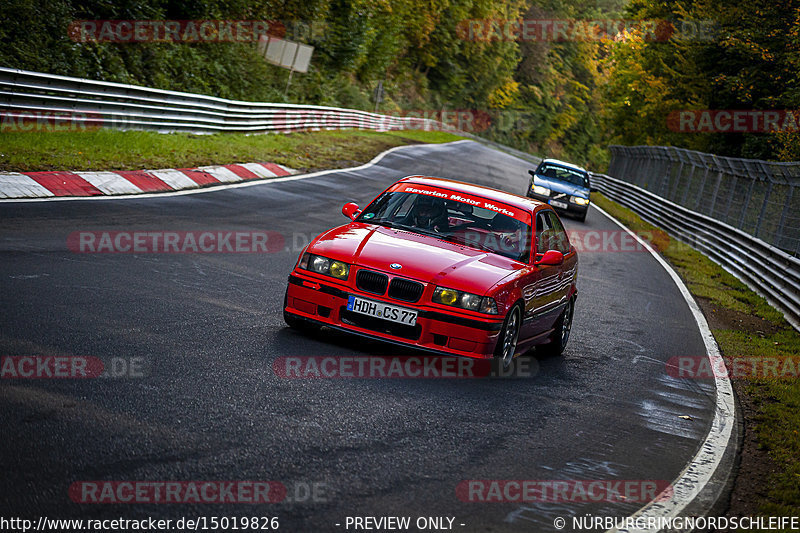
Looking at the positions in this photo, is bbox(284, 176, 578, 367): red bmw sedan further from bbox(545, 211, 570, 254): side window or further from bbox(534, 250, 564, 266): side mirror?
bbox(545, 211, 570, 254): side window

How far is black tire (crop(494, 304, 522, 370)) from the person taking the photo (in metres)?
7.57

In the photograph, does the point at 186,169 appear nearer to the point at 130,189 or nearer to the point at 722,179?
the point at 130,189

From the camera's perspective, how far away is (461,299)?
7.34 meters

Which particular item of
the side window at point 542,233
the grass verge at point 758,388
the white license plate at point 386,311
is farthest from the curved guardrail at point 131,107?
the grass verge at point 758,388

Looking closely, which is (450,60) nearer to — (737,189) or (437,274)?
(737,189)

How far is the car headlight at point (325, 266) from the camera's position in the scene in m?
7.48

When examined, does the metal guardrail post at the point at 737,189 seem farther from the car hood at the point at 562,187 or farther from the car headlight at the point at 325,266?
the car headlight at the point at 325,266

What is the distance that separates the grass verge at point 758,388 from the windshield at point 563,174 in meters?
6.70

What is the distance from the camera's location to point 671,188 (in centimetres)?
3197

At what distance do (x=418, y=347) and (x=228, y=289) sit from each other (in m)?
2.73

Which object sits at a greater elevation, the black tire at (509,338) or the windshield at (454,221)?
the windshield at (454,221)

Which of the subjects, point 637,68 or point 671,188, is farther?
point 637,68

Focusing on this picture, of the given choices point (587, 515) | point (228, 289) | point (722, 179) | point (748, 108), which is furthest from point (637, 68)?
point (587, 515)

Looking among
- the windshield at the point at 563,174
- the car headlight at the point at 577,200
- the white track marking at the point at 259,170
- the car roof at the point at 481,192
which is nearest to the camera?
the car roof at the point at 481,192
